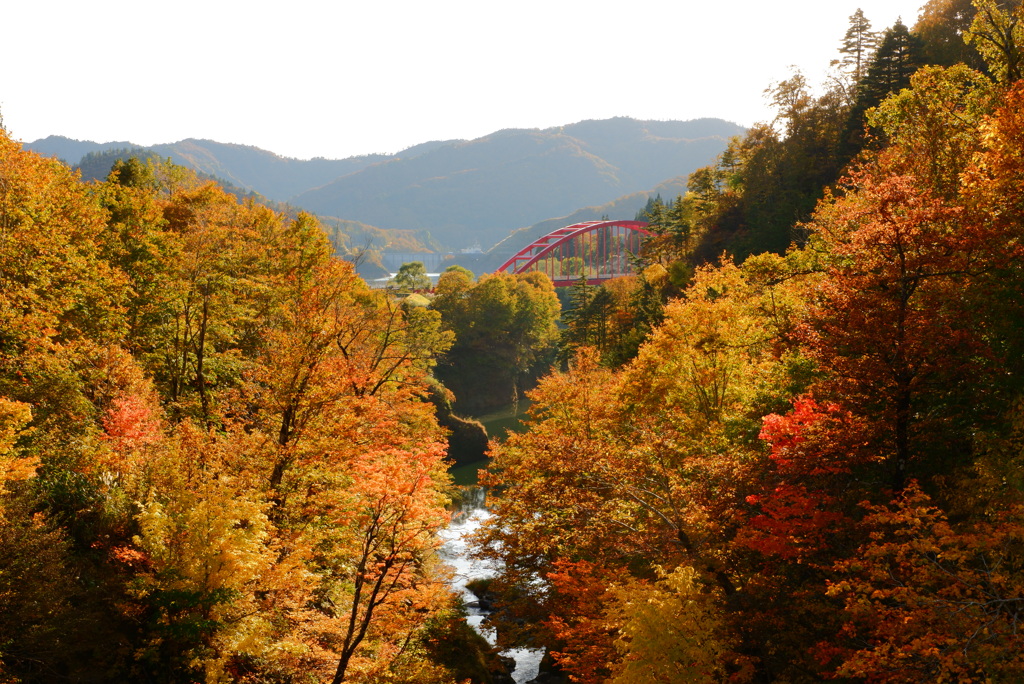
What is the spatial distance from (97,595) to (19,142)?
16691 millimetres

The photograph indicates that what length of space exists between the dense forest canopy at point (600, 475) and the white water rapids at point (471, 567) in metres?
2.63

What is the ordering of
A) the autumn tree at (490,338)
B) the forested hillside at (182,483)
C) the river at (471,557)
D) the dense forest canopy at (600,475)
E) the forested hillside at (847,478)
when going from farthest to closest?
the autumn tree at (490,338) < the river at (471,557) < the forested hillside at (182,483) < the dense forest canopy at (600,475) < the forested hillside at (847,478)

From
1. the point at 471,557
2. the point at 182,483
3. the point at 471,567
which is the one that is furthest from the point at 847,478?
the point at 471,567

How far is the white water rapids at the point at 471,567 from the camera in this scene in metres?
22.0

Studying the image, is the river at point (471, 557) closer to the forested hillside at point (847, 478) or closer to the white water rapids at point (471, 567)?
the white water rapids at point (471, 567)

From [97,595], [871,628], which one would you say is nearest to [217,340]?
[97,595]

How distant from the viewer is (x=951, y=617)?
9.15 m

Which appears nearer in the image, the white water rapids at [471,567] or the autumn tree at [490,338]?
the white water rapids at [471,567]

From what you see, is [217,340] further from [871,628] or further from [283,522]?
[871,628]

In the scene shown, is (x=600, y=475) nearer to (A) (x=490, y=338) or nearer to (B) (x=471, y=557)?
(B) (x=471, y=557)

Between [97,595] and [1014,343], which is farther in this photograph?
[97,595]

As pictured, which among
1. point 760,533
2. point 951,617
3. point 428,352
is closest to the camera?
point 951,617

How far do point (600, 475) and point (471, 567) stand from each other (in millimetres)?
15949

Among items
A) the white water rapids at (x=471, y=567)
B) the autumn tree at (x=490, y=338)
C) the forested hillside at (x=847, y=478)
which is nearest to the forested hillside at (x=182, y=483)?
the white water rapids at (x=471, y=567)
